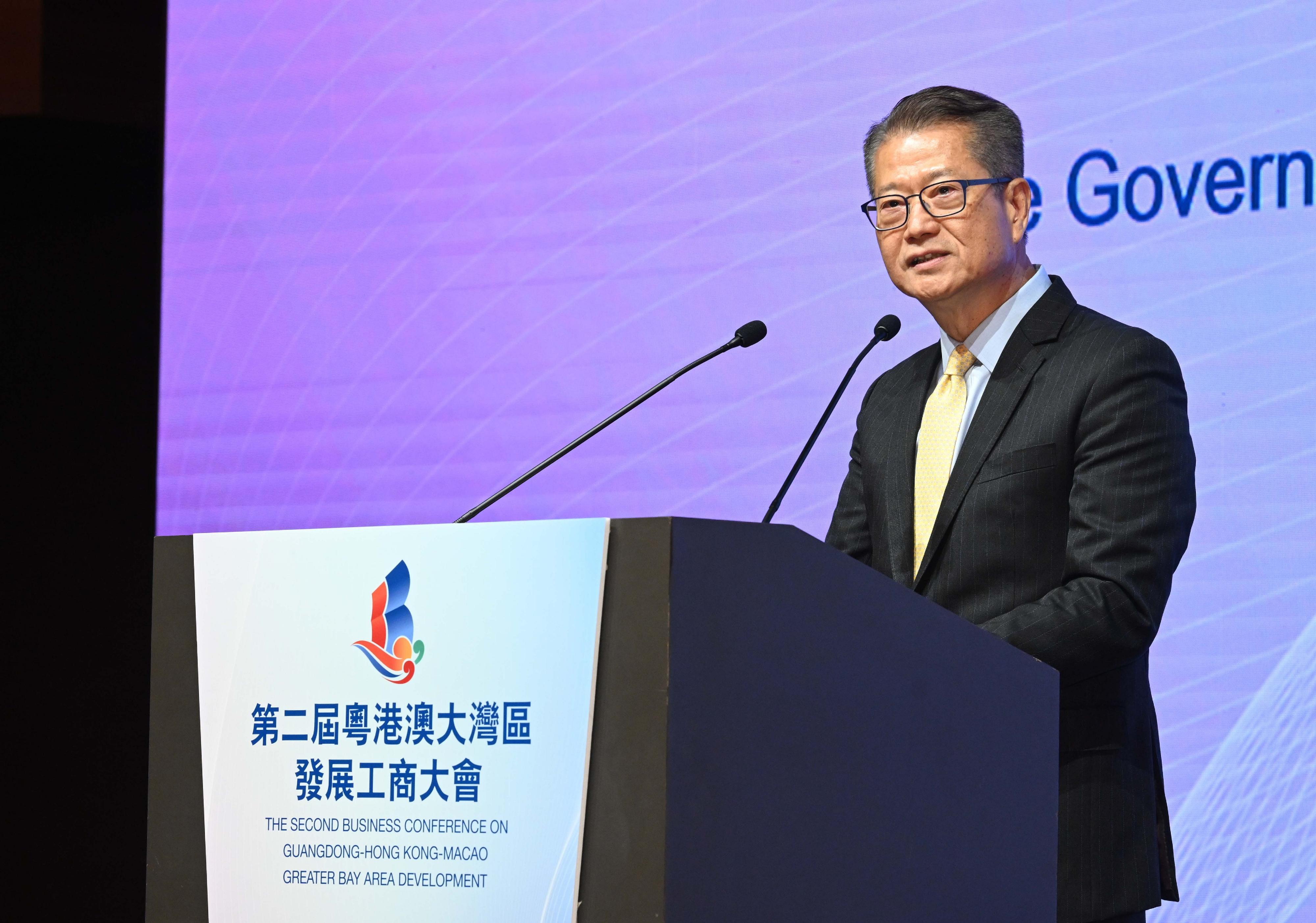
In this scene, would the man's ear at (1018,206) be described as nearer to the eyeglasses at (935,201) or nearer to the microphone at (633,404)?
the eyeglasses at (935,201)

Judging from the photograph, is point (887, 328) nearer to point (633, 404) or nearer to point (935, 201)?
point (935, 201)

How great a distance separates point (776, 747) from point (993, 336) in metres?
0.91

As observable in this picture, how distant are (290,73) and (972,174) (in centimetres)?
212

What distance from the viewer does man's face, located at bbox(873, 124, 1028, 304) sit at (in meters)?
1.99

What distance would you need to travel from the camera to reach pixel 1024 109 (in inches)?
117

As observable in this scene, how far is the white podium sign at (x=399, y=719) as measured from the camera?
1215 mm

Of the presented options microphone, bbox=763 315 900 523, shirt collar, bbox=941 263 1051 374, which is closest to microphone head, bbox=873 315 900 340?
microphone, bbox=763 315 900 523

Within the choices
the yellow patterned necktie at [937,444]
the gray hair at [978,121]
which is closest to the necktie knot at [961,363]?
the yellow patterned necktie at [937,444]

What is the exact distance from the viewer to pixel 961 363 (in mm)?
2014

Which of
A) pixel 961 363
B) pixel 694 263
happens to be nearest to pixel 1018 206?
pixel 961 363

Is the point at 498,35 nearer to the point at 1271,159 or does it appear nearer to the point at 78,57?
the point at 78,57

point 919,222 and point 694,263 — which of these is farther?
point 694,263

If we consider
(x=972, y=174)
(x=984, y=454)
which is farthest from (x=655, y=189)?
(x=984, y=454)

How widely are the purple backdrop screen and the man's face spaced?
3.23 feet
